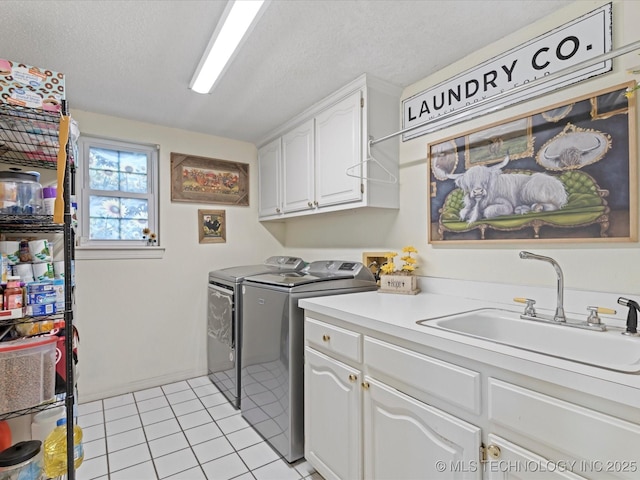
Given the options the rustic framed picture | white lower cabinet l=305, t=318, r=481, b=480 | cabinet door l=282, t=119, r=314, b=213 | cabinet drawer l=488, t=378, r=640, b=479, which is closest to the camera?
cabinet drawer l=488, t=378, r=640, b=479

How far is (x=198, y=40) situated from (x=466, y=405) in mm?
1968

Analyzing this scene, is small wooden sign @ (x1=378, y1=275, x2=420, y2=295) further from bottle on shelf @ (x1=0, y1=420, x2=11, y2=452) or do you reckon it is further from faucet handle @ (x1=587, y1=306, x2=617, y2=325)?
bottle on shelf @ (x1=0, y1=420, x2=11, y2=452)

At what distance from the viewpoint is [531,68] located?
5.04ft

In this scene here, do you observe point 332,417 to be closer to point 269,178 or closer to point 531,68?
point 531,68

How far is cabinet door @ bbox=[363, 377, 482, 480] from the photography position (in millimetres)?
1018

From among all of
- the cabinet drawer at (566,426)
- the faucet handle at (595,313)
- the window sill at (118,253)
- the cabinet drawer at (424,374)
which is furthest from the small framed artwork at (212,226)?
the faucet handle at (595,313)

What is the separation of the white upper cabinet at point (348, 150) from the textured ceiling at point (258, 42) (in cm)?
11

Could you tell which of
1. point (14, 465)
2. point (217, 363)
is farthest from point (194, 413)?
point (14, 465)

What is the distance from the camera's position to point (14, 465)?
4.51 ft

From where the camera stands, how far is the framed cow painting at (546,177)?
1286 millimetres

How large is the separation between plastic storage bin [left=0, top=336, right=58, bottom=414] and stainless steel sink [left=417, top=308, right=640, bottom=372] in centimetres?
162

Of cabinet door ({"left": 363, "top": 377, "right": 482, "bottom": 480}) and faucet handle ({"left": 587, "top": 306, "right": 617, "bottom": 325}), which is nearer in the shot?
cabinet door ({"left": 363, "top": 377, "right": 482, "bottom": 480})

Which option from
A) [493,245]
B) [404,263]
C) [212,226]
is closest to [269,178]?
[212,226]

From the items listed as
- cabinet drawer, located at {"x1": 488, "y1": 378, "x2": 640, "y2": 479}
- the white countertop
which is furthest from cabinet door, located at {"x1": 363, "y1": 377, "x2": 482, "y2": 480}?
the white countertop
